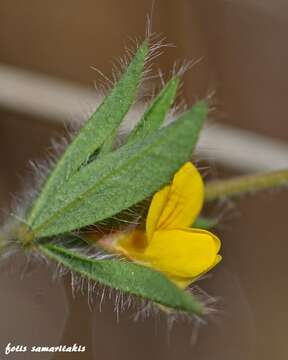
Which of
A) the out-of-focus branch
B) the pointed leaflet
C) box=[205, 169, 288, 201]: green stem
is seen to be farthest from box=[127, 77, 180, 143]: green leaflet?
the out-of-focus branch

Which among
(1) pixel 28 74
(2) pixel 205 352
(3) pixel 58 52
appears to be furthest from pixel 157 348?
(3) pixel 58 52

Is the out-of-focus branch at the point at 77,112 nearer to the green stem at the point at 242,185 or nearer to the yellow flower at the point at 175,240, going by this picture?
the green stem at the point at 242,185

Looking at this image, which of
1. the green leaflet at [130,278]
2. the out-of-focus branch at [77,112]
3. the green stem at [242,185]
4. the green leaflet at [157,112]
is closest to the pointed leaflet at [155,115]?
the green leaflet at [157,112]

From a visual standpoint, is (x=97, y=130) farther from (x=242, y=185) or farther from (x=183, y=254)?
(x=242, y=185)

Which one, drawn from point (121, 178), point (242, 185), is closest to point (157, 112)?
point (121, 178)

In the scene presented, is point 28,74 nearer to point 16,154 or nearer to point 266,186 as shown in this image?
point 16,154

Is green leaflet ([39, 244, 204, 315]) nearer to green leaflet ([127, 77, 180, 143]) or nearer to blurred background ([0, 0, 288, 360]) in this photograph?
green leaflet ([127, 77, 180, 143])
